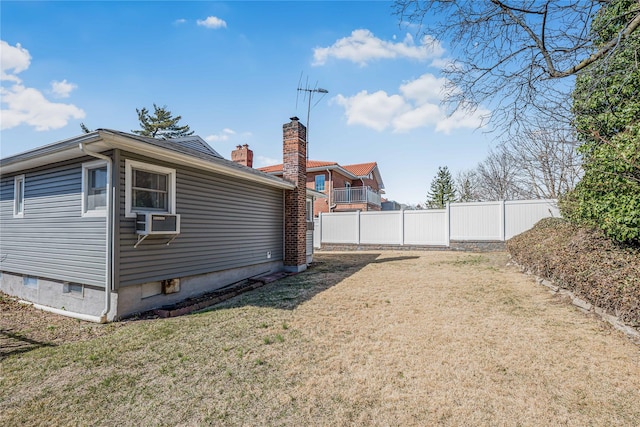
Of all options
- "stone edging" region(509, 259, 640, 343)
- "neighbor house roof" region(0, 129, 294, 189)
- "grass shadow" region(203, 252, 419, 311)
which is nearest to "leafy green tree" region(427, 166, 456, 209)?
"grass shadow" region(203, 252, 419, 311)

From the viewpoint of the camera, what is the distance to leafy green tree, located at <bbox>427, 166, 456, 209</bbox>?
105ft

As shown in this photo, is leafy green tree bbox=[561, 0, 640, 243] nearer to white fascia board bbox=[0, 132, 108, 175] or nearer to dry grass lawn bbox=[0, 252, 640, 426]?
dry grass lawn bbox=[0, 252, 640, 426]

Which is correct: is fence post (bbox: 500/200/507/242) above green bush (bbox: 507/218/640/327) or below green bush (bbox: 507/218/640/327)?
above

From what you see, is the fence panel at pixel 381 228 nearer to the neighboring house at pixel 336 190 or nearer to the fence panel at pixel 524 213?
the fence panel at pixel 524 213

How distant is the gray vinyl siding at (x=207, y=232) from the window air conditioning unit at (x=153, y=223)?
0.16m

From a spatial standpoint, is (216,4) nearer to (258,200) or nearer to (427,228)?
(258,200)

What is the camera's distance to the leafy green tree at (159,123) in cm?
3253

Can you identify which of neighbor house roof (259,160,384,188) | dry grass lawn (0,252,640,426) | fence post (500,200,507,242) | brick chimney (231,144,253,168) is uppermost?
neighbor house roof (259,160,384,188)

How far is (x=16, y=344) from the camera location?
424 cm

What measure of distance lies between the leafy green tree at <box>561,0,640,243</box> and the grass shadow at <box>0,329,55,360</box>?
8.26m

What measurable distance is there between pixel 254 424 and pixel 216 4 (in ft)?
28.8

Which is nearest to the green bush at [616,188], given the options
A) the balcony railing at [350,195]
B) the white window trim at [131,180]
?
the white window trim at [131,180]

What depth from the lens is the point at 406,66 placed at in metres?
6.43

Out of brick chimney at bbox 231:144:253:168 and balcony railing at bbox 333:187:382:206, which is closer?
brick chimney at bbox 231:144:253:168
